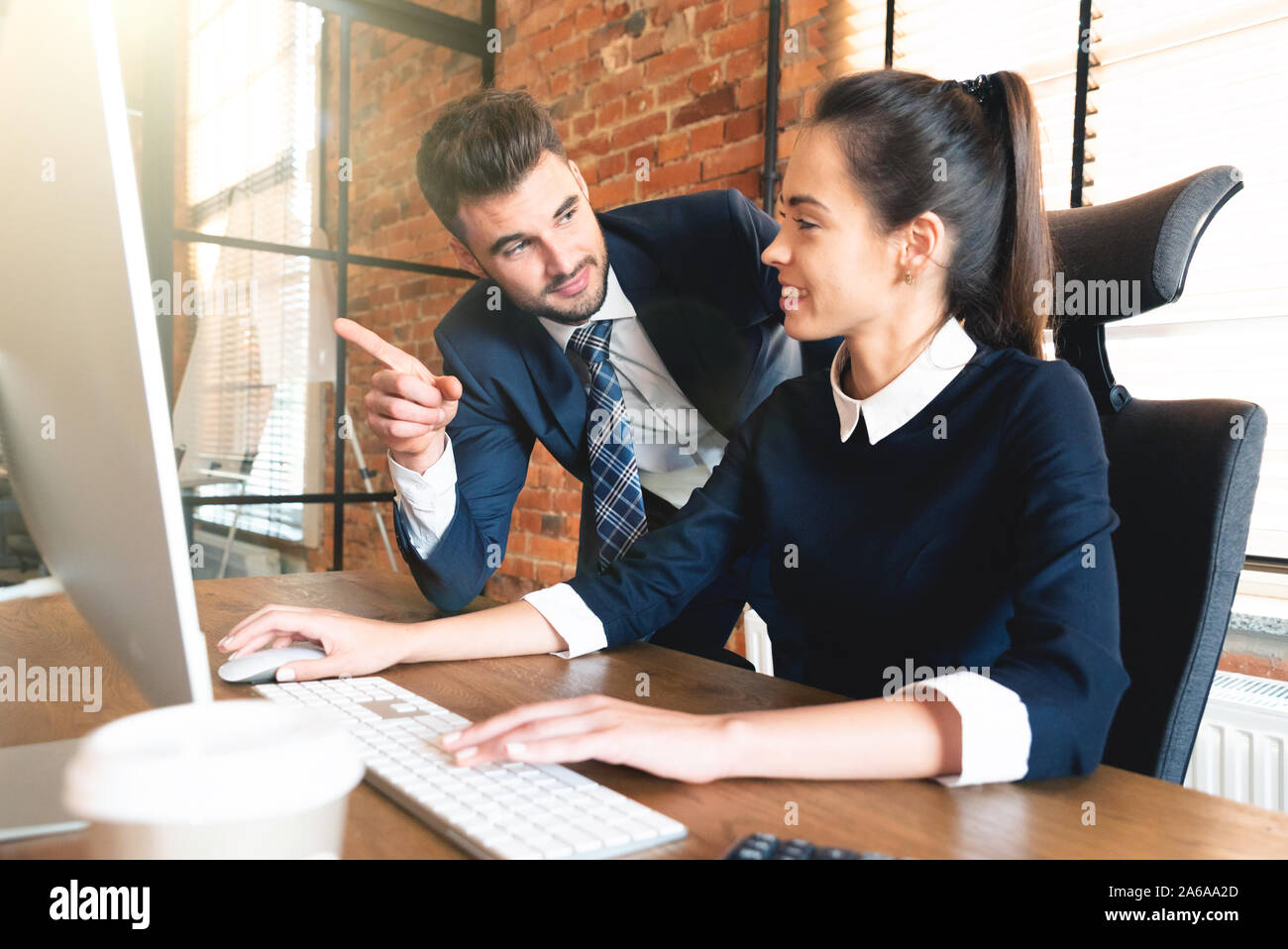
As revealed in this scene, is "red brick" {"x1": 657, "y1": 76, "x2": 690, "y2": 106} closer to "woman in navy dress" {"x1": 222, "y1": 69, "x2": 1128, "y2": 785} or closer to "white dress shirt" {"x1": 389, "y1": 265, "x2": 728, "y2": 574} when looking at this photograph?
"white dress shirt" {"x1": 389, "y1": 265, "x2": 728, "y2": 574}

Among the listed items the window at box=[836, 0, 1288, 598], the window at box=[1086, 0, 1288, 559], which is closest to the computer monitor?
the window at box=[1086, 0, 1288, 559]

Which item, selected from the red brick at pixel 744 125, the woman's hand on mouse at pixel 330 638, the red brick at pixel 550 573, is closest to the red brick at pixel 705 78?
the red brick at pixel 744 125

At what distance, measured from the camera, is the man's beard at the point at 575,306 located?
1535 millimetres

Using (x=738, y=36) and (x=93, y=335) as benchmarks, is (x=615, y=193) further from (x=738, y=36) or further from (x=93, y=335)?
(x=93, y=335)

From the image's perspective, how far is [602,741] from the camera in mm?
604

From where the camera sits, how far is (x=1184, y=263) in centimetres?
93

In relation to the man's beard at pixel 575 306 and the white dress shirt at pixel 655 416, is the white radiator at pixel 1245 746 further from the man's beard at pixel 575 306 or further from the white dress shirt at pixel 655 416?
the man's beard at pixel 575 306

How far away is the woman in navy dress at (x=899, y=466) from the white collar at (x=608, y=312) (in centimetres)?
48

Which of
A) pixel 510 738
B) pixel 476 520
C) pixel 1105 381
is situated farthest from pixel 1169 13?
pixel 510 738

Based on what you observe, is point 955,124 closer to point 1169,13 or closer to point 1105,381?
point 1105,381

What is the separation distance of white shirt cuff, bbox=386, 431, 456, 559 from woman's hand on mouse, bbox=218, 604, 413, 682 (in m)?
0.33

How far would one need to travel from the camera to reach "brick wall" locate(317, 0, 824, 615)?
2.38 metres

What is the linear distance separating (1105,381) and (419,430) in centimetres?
79

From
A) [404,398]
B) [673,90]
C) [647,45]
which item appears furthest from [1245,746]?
[647,45]
